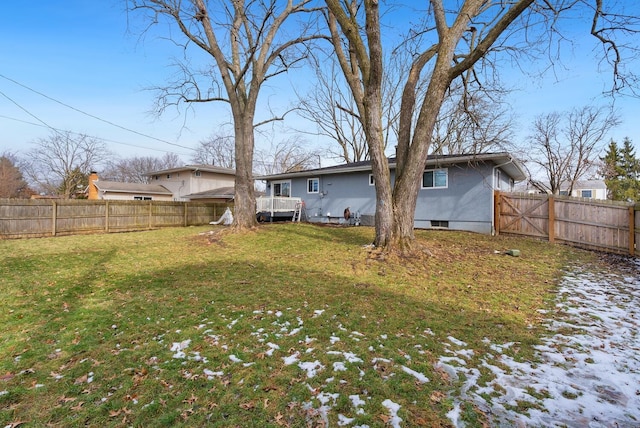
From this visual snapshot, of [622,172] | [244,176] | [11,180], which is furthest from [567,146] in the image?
[11,180]

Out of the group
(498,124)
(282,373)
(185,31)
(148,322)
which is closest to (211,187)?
(185,31)

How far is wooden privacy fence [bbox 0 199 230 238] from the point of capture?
11734 millimetres

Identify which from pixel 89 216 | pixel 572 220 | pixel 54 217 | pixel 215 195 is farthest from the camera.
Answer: pixel 215 195

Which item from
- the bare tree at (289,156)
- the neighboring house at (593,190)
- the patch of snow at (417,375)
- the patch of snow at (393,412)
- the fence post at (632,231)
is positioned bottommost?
the patch of snow at (393,412)

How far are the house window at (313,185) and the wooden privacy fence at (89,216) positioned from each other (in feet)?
19.9

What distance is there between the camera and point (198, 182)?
2583 cm

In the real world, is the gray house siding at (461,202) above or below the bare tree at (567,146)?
below

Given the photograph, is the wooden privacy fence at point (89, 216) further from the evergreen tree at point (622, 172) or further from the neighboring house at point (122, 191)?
the evergreen tree at point (622, 172)

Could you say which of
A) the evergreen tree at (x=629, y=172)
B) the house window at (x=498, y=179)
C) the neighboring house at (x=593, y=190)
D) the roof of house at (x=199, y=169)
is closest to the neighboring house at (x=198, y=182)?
the roof of house at (x=199, y=169)

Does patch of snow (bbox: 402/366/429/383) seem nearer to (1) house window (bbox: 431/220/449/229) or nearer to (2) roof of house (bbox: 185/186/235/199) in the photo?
(1) house window (bbox: 431/220/449/229)

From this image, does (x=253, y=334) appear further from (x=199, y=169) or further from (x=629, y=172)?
(x=629, y=172)

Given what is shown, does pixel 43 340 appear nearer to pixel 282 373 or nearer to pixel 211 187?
pixel 282 373

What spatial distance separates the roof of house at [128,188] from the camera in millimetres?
24156

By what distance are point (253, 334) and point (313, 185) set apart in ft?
46.1
